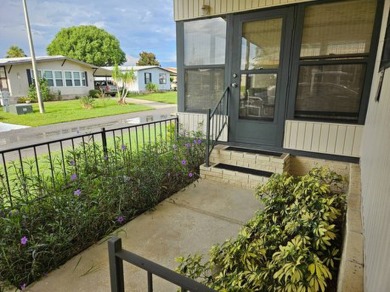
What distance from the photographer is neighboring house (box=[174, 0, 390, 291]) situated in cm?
297

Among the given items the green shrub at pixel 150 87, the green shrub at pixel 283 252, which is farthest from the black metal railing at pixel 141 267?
the green shrub at pixel 150 87

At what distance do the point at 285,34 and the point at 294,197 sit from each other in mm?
2377

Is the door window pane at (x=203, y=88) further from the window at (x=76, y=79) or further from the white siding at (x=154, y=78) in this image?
the white siding at (x=154, y=78)

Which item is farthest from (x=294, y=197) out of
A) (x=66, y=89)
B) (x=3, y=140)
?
(x=66, y=89)

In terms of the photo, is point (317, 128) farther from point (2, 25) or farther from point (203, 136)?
point (2, 25)

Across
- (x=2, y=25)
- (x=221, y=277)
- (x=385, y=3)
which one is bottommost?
(x=221, y=277)

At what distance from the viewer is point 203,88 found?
4.21 m

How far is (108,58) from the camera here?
102 ft

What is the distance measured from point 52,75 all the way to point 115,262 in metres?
19.2

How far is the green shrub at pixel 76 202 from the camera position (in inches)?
72.7

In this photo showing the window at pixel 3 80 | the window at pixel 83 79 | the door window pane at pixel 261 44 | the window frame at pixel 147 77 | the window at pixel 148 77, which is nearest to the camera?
the door window pane at pixel 261 44

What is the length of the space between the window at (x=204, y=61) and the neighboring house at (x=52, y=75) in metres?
15.2

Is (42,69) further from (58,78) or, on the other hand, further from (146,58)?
(146,58)

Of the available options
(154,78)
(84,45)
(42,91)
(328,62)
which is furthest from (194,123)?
(84,45)
